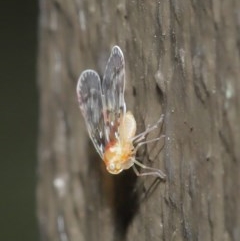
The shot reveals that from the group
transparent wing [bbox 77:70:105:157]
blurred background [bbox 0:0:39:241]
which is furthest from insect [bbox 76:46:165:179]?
blurred background [bbox 0:0:39:241]

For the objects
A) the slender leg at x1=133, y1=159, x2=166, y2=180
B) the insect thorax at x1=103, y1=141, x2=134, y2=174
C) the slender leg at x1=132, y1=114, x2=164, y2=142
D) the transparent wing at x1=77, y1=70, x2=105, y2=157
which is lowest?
the slender leg at x1=133, y1=159, x2=166, y2=180

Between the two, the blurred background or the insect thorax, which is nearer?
the insect thorax

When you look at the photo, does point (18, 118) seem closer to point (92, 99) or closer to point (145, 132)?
point (92, 99)

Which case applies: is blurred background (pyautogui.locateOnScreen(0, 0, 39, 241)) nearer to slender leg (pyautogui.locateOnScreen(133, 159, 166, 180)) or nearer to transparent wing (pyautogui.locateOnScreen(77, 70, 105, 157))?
transparent wing (pyautogui.locateOnScreen(77, 70, 105, 157))

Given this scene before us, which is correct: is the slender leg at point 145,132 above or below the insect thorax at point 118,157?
above

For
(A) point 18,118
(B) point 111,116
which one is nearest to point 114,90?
(B) point 111,116

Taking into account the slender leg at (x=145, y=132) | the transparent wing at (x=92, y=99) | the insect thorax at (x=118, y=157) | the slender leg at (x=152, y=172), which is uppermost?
the transparent wing at (x=92, y=99)

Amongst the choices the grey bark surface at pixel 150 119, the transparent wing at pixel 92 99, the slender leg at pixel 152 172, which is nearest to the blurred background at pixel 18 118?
the grey bark surface at pixel 150 119

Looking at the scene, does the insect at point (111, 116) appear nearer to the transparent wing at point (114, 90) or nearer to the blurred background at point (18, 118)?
the transparent wing at point (114, 90)
